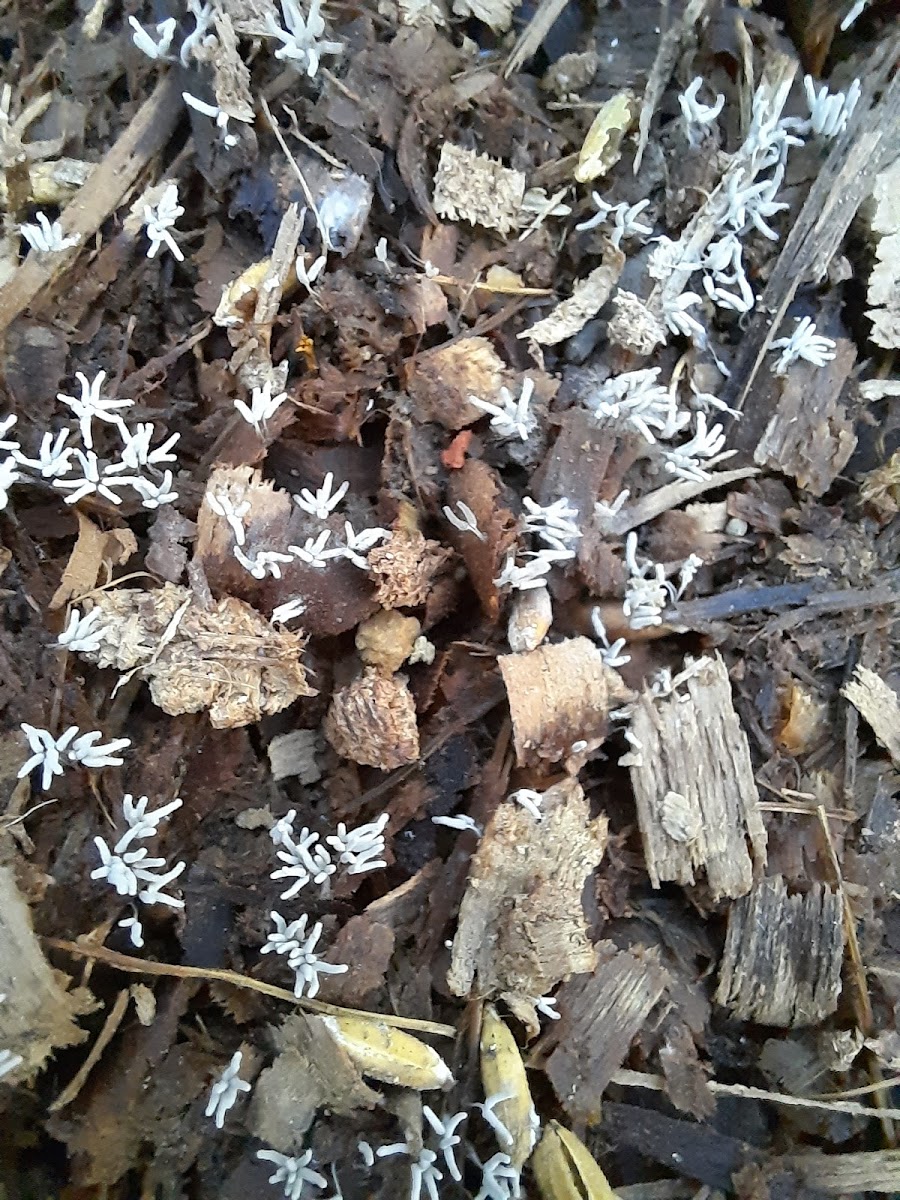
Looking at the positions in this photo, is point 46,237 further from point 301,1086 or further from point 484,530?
point 301,1086

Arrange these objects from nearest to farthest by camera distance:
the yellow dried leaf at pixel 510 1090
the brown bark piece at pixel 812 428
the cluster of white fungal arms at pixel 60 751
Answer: the cluster of white fungal arms at pixel 60 751
the yellow dried leaf at pixel 510 1090
the brown bark piece at pixel 812 428

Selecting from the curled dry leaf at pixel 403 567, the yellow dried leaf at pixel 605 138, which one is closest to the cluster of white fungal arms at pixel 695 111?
the yellow dried leaf at pixel 605 138

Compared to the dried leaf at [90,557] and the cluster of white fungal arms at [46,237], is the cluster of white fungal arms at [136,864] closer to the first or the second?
the dried leaf at [90,557]

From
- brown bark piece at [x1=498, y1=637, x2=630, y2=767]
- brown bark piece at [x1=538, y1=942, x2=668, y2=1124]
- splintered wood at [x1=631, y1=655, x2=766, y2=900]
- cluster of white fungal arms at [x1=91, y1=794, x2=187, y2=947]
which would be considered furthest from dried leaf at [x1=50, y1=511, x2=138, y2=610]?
brown bark piece at [x1=538, y1=942, x2=668, y2=1124]

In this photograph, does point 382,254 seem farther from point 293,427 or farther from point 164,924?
point 164,924

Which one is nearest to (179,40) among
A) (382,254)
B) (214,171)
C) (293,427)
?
(214,171)
